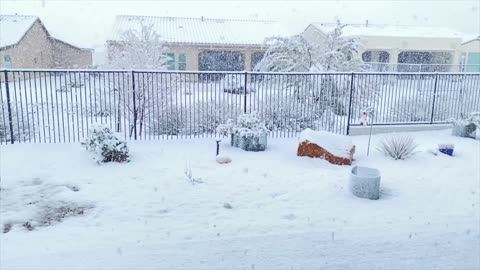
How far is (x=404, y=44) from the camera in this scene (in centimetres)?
3180

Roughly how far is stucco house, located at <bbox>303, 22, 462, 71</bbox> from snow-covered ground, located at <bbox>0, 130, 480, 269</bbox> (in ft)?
77.4

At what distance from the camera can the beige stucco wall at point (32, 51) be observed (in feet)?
92.7

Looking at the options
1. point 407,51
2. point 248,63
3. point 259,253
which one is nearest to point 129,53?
point 259,253

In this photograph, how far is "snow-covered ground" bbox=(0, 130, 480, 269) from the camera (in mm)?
4621

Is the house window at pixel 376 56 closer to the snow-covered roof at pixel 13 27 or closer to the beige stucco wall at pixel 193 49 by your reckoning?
the beige stucco wall at pixel 193 49

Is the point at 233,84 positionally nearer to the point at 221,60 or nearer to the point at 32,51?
the point at 221,60

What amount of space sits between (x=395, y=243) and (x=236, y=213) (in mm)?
2000

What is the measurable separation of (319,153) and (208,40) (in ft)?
75.8

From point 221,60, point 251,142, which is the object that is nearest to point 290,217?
point 251,142

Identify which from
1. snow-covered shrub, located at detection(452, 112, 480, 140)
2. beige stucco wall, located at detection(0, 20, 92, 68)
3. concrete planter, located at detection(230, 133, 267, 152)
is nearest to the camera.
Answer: concrete planter, located at detection(230, 133, 267, 152)

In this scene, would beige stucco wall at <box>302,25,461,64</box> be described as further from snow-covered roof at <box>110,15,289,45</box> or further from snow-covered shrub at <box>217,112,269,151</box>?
snow-covered shrub at <box>217,112,269,151</box>

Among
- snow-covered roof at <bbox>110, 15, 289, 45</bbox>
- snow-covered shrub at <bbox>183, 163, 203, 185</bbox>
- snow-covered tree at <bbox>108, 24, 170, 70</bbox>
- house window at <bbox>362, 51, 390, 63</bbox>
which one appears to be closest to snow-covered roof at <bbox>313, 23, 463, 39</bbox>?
house window at <bbox>362, 51, 390, 63</bbox>

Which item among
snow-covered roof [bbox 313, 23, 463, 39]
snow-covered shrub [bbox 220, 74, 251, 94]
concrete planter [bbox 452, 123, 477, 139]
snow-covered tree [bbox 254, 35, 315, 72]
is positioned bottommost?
concrete planter [bbox 452, 123, 477, 139]

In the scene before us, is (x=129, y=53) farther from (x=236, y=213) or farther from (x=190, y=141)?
(x=236, y=213)
